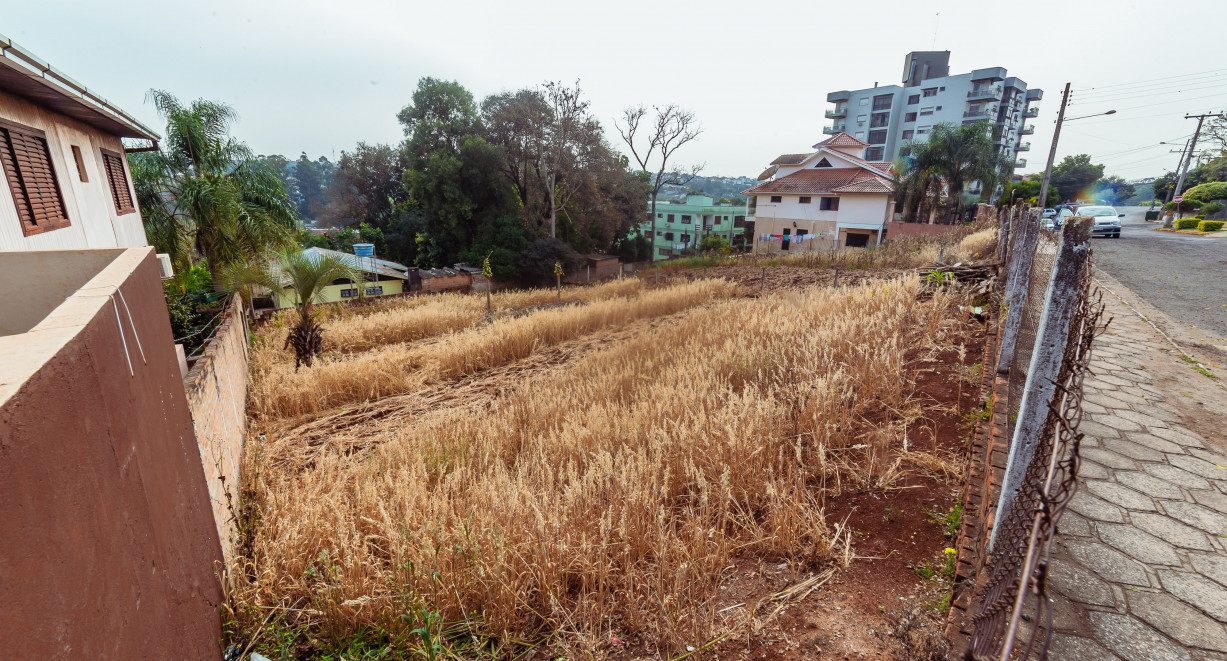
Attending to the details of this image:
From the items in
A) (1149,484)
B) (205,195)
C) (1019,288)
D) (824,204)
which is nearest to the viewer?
(1149,484)

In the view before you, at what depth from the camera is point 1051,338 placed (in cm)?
188

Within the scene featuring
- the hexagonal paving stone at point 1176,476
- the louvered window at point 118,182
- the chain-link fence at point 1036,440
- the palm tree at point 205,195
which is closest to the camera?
the chain-link fence at point 1036,440

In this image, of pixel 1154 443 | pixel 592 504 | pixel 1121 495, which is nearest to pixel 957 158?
pixel 1154 443

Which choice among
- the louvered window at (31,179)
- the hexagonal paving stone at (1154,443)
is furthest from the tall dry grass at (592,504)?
the louvered window at (31,179)

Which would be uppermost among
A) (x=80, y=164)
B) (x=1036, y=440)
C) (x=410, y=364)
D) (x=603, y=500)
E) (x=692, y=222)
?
(x=80, y=164)

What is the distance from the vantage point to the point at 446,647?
7.39ft

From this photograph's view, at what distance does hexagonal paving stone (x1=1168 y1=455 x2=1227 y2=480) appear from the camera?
319 centimetres

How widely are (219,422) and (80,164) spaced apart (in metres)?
6.88

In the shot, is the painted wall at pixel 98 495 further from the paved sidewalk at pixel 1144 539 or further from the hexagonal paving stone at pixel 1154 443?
the hexagonal paving stone at pixel 1154 443

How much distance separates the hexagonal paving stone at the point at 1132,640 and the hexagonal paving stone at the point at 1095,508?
0.79 meters

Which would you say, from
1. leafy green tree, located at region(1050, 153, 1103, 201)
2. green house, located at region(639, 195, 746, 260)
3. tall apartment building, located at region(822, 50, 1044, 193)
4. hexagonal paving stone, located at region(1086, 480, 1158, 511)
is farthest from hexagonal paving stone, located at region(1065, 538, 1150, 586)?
leafy green tree, located at region(1050, 153, 1103, 201)

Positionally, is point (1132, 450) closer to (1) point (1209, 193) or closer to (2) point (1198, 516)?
(2) point (1198, 516)

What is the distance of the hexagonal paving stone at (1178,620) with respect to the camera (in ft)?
6.61

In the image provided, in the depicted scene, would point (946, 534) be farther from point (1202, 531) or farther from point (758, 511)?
point (1202, 531)
